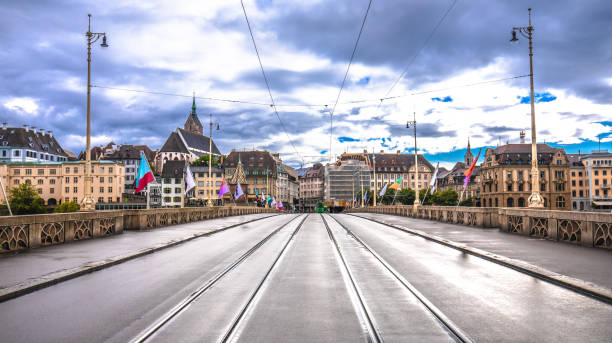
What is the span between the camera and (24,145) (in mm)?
124188

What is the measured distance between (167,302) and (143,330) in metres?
1.57

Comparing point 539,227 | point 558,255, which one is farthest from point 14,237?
point 539,227

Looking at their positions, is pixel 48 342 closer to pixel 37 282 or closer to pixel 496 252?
pixel 37 282

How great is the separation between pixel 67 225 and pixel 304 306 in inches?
467

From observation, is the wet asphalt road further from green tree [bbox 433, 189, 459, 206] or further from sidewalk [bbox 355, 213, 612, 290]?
green tree [bbox 433, 189, 459, 206]

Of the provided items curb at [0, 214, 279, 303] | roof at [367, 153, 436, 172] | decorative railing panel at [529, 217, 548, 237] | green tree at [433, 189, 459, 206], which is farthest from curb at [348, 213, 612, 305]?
roof at [367, 153, 436, 172]

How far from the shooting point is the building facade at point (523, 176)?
349 feet

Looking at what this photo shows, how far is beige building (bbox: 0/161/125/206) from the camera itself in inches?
4660

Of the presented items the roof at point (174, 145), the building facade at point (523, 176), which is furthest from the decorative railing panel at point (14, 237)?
the roof at point (174, 145)

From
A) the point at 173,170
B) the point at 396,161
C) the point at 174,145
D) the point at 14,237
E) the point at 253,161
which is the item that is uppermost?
the point at 174,145

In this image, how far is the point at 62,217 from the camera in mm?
15812

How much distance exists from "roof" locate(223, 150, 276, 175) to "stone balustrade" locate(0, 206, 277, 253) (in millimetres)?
116741

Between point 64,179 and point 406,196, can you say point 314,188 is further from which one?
point 64,179

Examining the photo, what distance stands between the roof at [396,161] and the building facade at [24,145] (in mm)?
103297
